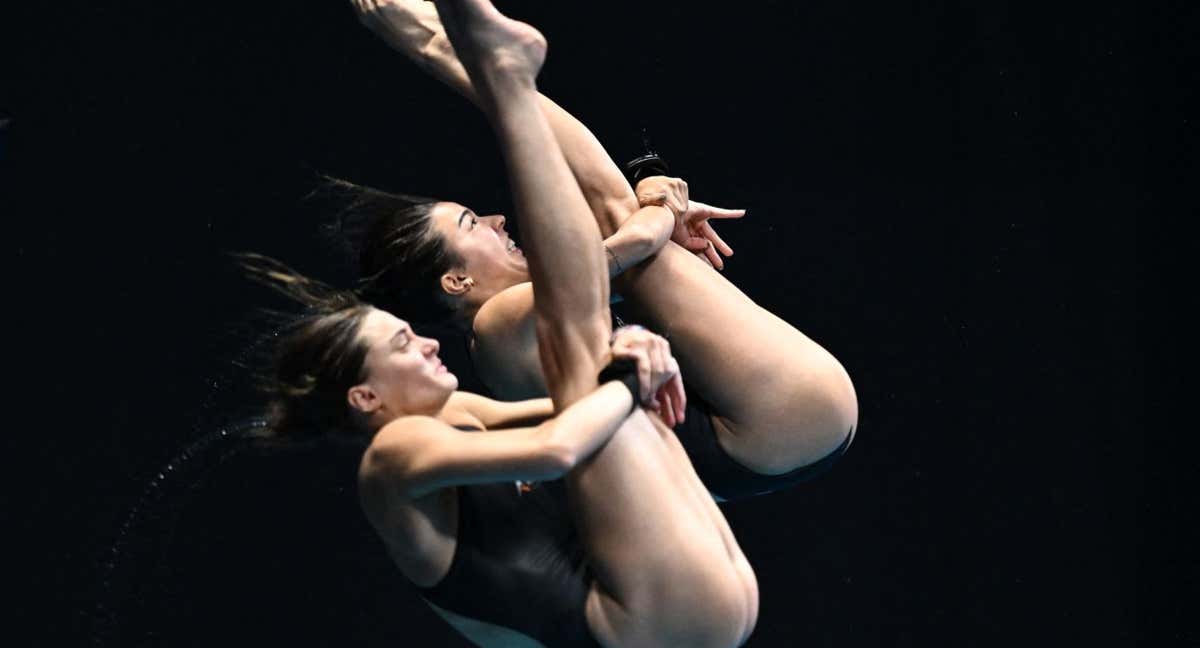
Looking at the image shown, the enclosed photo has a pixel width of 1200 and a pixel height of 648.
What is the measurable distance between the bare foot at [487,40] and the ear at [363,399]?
0.41 m

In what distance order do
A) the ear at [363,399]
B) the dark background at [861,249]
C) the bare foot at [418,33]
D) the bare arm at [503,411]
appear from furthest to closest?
the dark background at [861,249]
the bare foot at [418,33]
the bare arm at [503,411]
the ear at [363,399]

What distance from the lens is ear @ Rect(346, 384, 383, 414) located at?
202cm

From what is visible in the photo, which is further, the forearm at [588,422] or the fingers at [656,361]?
the fingers at [656,361]

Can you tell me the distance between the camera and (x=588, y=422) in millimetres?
1858

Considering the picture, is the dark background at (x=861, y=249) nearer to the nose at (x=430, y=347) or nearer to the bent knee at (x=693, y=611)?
the nose at (x=430, y=347)

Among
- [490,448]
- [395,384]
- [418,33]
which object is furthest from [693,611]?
[418,33]

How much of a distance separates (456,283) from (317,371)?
0.40m

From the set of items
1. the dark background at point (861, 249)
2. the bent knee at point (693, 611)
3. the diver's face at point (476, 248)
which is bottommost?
the dark background at point (861, 249)

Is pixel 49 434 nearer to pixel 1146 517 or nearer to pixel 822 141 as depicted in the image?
pixel 822 141

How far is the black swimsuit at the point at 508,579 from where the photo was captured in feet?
6.61

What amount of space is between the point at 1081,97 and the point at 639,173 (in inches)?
60.5

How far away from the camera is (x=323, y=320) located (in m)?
2.06

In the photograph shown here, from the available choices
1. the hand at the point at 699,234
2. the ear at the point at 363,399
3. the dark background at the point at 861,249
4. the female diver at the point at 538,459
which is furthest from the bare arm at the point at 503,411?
the dark background at the point at 861,249

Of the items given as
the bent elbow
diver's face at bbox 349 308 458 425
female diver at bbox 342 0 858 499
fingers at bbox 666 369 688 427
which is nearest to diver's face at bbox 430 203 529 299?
female diver at bbox 342 0 858 499
